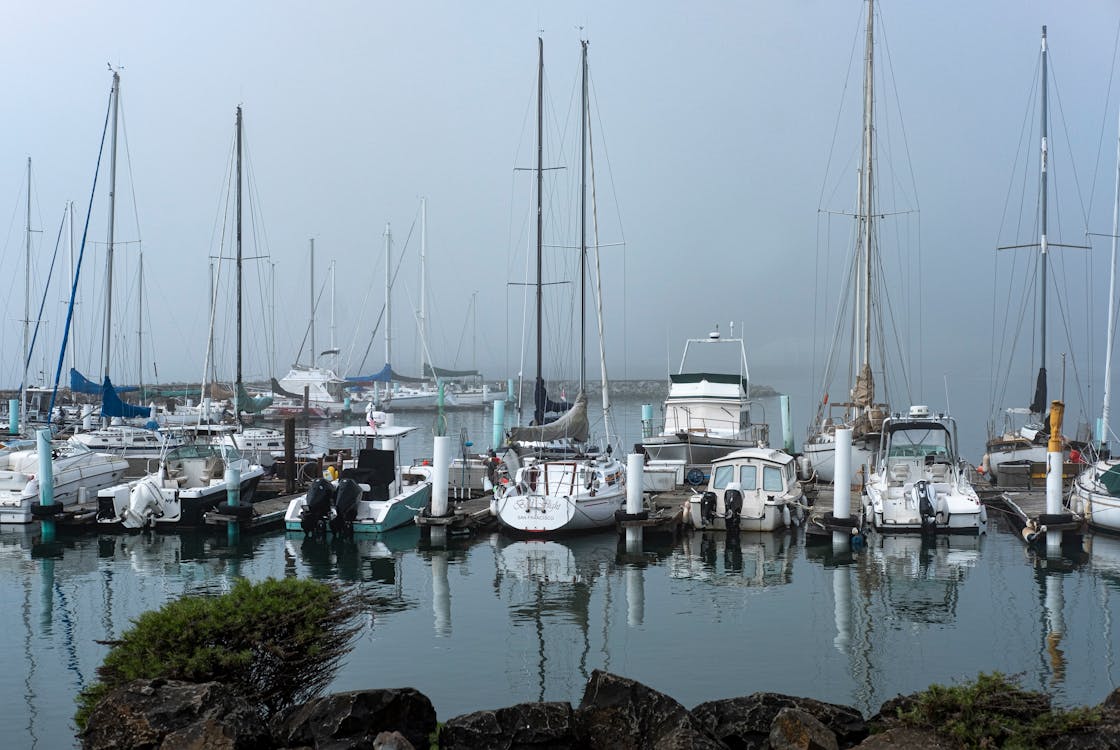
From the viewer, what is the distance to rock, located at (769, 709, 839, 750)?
9.06 metres

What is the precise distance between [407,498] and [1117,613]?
16.9 m

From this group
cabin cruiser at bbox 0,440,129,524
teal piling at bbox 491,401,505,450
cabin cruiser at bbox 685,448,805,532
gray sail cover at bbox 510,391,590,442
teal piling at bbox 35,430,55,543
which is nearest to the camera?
cabin cruiser at bbox 685,448,805,532

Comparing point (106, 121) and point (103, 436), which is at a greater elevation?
point (106, 121)

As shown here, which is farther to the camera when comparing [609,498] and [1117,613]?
[609,498]

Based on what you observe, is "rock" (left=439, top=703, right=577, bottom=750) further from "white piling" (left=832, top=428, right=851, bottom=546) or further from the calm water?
"white piling" (left=832, top=428, right=851, bottom=546)

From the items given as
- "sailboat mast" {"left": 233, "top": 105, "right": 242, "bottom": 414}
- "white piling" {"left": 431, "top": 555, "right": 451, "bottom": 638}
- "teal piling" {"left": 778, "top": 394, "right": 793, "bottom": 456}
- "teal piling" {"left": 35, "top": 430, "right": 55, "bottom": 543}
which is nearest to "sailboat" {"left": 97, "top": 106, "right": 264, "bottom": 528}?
"teal piling" {"left": 35, "top": 430, "right": 55, "bottom": 543}

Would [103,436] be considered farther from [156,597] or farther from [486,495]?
[156,597]

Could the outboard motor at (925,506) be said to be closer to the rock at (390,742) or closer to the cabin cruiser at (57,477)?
the rock at (390,742)

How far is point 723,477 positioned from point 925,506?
5041 mm

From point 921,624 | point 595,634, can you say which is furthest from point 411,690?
point 921,624

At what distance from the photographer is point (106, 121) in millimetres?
42125

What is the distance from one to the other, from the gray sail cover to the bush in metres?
19.6

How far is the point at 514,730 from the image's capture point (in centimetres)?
970

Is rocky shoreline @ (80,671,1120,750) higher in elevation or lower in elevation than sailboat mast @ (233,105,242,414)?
lower
